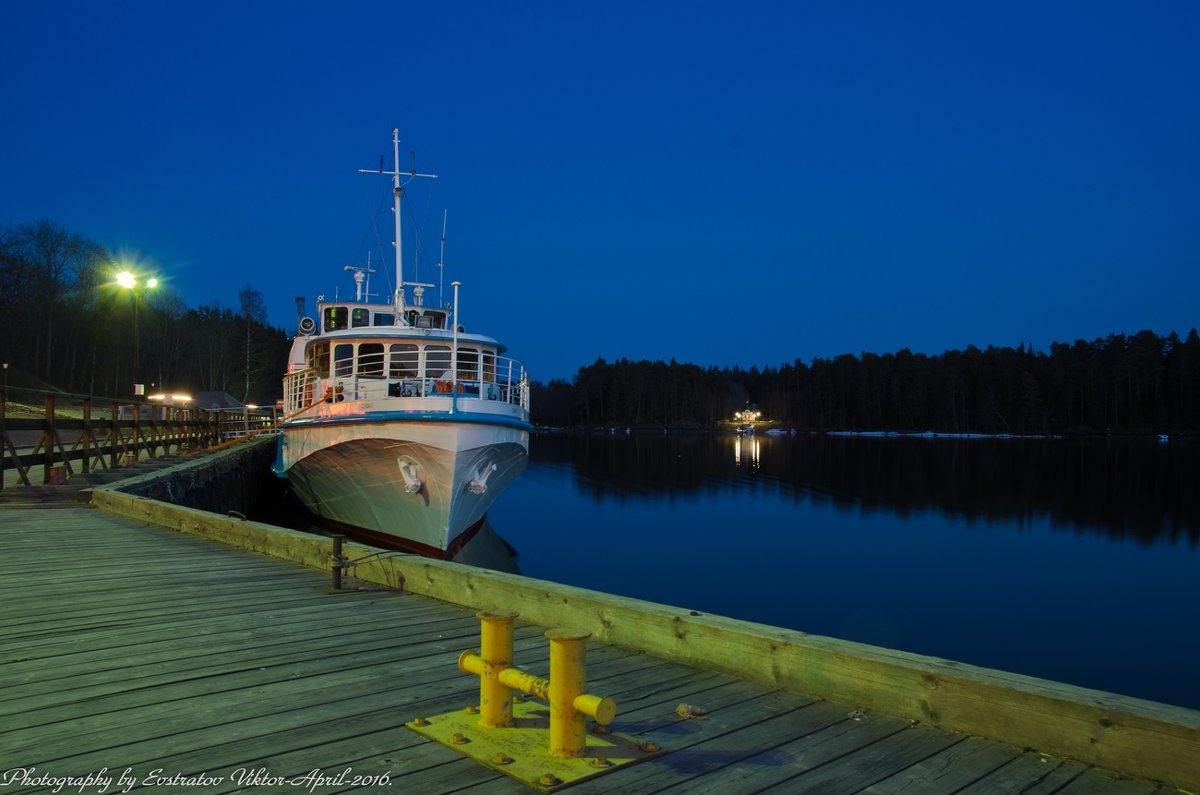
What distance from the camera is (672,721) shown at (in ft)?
11.8

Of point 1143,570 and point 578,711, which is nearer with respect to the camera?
point 578,711

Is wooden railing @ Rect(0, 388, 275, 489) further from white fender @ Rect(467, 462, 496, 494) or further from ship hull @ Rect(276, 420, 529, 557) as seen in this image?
white fender @ Rect(467, 462, 496, 494)

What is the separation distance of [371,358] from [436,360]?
4.89ft

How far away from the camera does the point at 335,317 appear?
21188mm

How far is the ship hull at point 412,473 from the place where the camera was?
1462 cm

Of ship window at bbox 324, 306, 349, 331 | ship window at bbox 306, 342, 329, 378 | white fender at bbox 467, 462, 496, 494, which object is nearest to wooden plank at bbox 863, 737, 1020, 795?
white fender at bbox 467, 462, 496, 494

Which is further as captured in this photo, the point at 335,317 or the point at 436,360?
the point at 335,317

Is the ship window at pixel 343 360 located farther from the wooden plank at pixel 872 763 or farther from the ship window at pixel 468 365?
the wooden plank at pixel 872 763

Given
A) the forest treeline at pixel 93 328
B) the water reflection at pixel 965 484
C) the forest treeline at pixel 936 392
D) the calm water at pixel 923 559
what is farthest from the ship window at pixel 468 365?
the forest treeline at pixel 936 392

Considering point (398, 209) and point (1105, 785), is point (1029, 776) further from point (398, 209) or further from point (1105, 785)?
point (398, 209)

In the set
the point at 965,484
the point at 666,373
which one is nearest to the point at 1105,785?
the point at 965,484

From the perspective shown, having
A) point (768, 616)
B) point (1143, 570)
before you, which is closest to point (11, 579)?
point (768, 616)

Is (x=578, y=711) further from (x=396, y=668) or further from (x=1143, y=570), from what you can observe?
(x=1143, y=570)

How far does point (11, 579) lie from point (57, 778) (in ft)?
15.9
